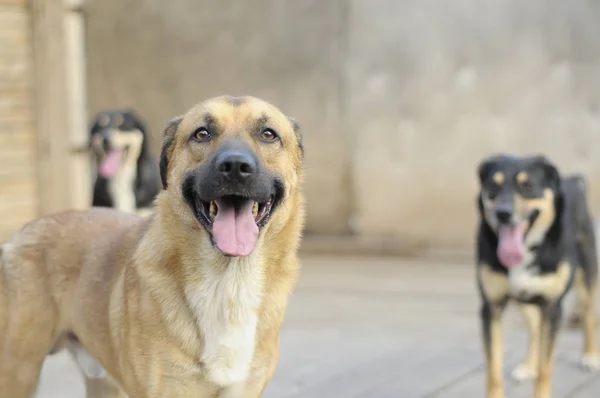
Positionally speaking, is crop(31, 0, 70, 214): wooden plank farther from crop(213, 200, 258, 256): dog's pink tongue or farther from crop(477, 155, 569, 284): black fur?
crop(213, 200, 258, 256): dog's pink tongue

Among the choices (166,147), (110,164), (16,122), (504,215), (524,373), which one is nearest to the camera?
(166,147)

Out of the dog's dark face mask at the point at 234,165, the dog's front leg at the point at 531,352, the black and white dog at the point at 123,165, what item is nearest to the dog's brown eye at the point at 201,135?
the dog's dark face mask at the point at 234,165

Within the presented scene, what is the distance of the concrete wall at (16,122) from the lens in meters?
5.85

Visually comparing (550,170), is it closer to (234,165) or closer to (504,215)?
(504,215)

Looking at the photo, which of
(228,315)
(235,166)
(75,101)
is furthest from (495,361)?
(75,101)

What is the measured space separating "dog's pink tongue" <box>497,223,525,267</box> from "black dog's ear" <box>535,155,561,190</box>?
1.03 feet

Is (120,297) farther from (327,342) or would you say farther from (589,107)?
(589,107)

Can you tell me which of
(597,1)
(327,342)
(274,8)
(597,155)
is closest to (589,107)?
(597,155)

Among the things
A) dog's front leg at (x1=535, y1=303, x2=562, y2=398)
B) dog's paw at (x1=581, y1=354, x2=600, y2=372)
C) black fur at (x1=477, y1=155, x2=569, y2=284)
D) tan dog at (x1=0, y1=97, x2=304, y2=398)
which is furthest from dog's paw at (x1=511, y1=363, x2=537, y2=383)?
tan dog at (x1=0, y1=97, x2=304, y2=398)

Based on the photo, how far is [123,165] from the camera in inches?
249

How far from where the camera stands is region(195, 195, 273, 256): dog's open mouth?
283 cm

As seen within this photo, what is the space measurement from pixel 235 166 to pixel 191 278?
447 mm

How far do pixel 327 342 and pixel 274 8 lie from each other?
463cm

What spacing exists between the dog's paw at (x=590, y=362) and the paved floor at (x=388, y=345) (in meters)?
0.05
